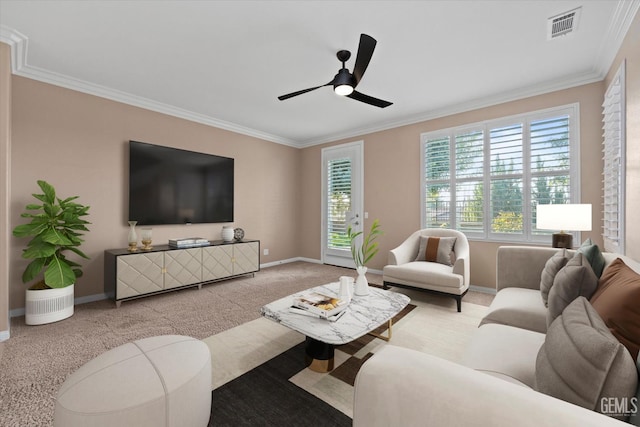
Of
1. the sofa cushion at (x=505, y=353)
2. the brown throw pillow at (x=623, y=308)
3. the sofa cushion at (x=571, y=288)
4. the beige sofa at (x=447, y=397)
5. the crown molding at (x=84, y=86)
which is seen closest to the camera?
the beige sofa at (x=447, y=397)

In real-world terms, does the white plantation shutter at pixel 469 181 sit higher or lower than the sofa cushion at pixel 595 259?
higher

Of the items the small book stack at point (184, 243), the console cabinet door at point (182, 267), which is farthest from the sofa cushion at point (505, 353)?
the small book stack at point (184, 243)

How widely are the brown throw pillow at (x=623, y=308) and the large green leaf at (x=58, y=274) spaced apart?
3.94 m

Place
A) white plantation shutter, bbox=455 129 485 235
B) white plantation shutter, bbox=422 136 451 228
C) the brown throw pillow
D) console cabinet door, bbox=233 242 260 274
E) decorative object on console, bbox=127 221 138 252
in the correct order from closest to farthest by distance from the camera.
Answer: the brown throw pillow
decorative object on console, bbox=127 221 138 252
white plantation shutter, bbox=455 129 485 235
white plantation shutter, bbox=422 136 451 228
console cabinet door, bbox=233 242 260 274

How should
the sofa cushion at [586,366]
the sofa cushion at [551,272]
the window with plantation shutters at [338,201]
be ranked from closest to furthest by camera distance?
the sofa cushion at [586,366] < the sofa cushion at [551,272] < the window with plantation shutters at [338,201]

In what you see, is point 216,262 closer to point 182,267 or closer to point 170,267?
point 182,267

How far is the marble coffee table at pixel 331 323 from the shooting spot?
1.64m

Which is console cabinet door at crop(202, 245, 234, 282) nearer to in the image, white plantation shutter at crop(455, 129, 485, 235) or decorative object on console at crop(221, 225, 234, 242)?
decorative object on console at crop(221, 225, 234, 242)

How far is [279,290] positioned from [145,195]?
2.21m

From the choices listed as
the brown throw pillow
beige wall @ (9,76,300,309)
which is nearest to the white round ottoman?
the brown throw pillow

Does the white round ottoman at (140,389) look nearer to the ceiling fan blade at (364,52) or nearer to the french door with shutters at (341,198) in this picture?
the ceiling fan blade at (364,52)

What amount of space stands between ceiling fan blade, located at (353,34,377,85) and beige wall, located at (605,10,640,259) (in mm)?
1879

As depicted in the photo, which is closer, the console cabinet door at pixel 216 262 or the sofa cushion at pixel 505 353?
the sofa cushion at pixel 505 353

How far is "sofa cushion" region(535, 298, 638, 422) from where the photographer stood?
0.70 metres
